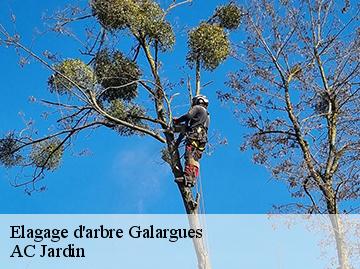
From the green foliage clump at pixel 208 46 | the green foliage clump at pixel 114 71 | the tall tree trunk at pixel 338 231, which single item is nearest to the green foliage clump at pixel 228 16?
the green foliage clump at pixel 208 46

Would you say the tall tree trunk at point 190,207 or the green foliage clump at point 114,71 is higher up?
the green foliage clump at point 114,71

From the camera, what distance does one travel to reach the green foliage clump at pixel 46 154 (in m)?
8.34

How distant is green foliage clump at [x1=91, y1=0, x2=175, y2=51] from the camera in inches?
298

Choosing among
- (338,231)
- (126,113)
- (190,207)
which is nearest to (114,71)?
(126,113)

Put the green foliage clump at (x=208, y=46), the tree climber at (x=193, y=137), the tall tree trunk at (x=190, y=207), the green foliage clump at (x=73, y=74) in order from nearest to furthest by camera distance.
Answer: the tall tree trunk at (x=190, y=207) < the tree climber at (x=193, y=137) < the green foliage clump at (x=73, y=74) < the green foliage clump at (x=208, y=46)

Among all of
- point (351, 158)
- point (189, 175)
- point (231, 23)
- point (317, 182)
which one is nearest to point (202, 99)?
point (189, 175)

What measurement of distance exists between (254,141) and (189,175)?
406cm

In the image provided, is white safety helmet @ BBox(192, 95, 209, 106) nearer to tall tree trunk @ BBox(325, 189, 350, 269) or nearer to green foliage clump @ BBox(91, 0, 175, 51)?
green foliage clump @ BBox(91, 0, 175, 51)

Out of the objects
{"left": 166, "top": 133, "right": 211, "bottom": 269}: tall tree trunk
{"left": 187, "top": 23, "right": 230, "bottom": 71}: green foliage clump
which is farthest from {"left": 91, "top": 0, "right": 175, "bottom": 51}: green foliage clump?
{"left": 166, "top": 133, "right": 211, "bottom": 269}: tall tree trunk

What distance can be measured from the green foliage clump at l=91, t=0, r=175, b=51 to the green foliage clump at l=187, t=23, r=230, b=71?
0.28 meters

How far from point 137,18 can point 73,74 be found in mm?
1026

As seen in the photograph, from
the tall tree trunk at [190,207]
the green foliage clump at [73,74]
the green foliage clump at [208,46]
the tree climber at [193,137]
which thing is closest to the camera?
the tall tree trunk at [190,207]

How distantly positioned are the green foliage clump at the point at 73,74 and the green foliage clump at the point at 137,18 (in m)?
0.60

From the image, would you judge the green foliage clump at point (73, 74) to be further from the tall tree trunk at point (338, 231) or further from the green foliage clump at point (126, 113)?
the tall tree trunk at point (338, 231)
